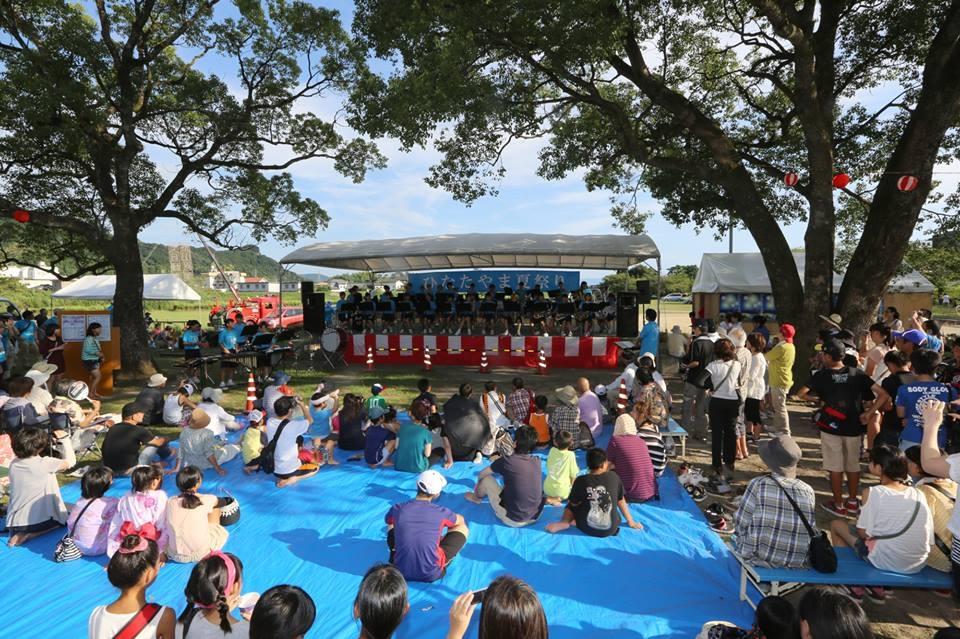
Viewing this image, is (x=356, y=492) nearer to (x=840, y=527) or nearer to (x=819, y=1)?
(x=840, y=527)

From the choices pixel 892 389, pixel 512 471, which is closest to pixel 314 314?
pixel 512 471

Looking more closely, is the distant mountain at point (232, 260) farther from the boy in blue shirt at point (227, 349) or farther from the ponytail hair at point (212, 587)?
the ponytail hair at point (212, 587)

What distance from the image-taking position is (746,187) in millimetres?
10047

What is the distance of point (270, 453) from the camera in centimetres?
599

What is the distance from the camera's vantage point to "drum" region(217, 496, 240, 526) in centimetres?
480

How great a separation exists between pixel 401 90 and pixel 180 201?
25.7ft

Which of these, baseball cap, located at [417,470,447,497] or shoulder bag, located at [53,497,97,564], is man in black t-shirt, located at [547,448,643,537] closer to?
baseball cap, located at [417,470,447,497]

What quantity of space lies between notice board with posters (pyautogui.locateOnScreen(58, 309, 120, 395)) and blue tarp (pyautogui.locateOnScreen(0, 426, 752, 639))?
741cm

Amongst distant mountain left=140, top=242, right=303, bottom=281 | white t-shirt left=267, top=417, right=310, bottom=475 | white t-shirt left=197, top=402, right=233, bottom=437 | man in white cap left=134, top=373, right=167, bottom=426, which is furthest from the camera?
distant mountain left=140, top=242, right=303, bottom=281

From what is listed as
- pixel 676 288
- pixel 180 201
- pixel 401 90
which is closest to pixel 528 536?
pixel 401 90

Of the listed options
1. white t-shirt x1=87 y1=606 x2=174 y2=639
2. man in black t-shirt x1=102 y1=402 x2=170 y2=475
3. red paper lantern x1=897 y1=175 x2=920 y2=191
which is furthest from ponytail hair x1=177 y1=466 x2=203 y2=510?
red paper lantern x1=897 y1=175 x2=920 y2=191

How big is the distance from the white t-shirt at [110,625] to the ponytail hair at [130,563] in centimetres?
13

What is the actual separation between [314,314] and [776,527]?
15388 millimetres

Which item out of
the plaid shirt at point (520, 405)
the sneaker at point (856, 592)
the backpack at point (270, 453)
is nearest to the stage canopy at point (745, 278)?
the plaid shirt at point (520, 405)
